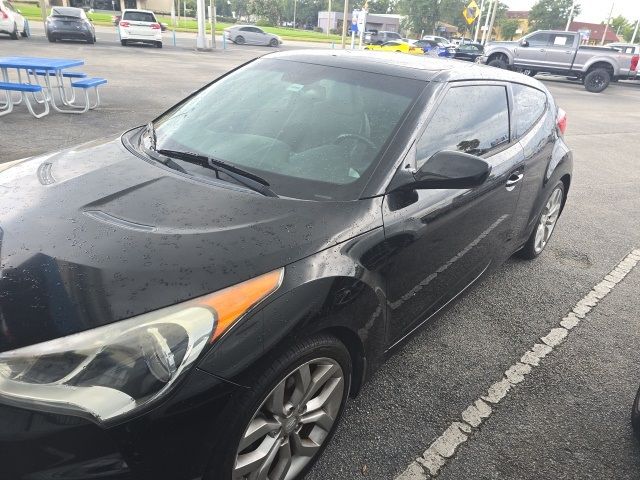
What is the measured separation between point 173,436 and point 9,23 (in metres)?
22.0

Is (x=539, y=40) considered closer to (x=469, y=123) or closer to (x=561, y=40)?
(x=561, y=40)

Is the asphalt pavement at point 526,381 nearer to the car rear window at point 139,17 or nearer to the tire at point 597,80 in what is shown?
the tire at point 597,80

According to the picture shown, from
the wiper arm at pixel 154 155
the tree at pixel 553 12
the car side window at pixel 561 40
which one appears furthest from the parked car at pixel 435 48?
the tree at pixel 553 12

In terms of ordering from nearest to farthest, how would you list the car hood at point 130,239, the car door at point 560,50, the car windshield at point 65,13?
the car hood at point 130,239, the car windshield at point 65,13, the car door at point 560,50

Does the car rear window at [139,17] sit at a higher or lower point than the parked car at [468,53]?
higher

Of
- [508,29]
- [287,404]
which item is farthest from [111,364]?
[508,29]

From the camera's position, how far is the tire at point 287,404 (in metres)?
1.45

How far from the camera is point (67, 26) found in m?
19.0

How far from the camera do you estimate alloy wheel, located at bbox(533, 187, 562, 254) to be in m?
3.86

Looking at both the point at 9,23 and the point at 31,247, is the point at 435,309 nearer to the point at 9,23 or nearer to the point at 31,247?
the point at 31,247

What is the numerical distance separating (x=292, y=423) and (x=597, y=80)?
22423 mm

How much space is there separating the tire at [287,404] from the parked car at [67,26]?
71.7 ft

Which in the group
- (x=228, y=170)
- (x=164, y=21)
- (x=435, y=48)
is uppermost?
(x=228, y=170)

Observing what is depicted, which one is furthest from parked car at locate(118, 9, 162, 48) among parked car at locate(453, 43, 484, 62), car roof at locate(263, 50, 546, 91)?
car roof at locate(263, 50, 546, 91)
